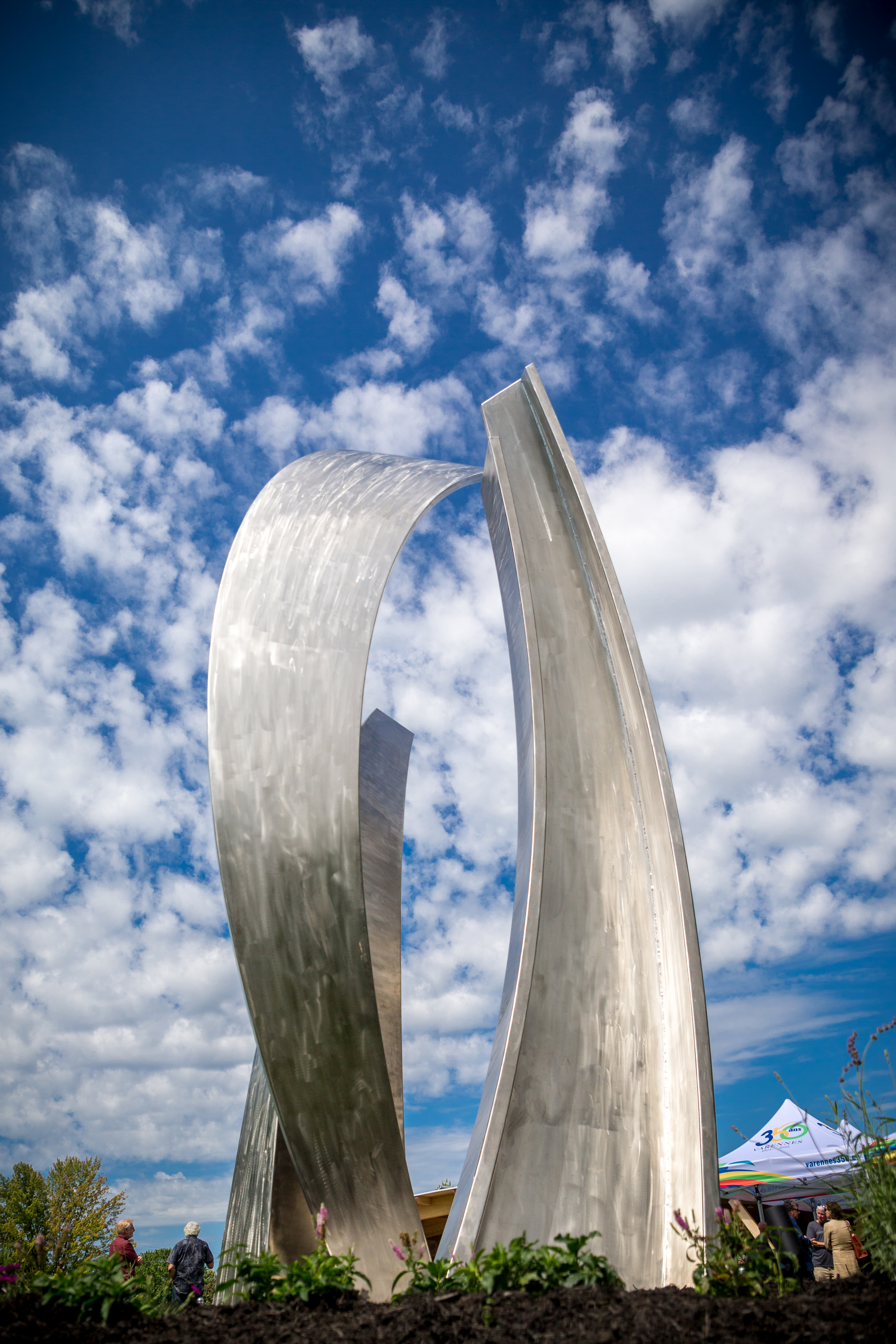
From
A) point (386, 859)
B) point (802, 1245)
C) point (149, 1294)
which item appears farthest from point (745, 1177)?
point (149, 1294)

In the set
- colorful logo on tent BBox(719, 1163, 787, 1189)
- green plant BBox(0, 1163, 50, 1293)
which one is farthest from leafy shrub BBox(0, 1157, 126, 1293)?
colorful logo on tent BBox(719, 1163, 787, 1189)

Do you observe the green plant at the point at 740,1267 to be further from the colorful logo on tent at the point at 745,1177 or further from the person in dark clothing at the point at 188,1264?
the colorful logo on tent at the point at 745,1177

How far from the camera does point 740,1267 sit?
4.79m

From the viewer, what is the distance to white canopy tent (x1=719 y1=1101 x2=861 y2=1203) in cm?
1401

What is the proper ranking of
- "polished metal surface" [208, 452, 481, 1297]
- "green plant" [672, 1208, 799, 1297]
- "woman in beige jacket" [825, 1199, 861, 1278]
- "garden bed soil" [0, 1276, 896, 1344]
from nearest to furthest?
"garden bed soil" [0, 1276, 896, 1344] < "green plant" [672, 1208, 799, 1297] < "polished metal surface" [208, 452, 481, 1297] < "woman in beige jacket" [825, 1199, 861, 1278]

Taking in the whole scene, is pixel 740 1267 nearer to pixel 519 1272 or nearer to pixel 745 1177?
pixel 519 1272

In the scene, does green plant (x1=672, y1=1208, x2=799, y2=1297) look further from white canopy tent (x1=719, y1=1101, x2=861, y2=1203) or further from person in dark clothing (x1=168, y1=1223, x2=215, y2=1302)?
white canopy tent (x1=719, y1=1101, x2=861, y2=1203)

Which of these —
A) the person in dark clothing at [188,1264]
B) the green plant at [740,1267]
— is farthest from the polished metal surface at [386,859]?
the green plant at [740,1267]

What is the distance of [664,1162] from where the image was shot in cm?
687

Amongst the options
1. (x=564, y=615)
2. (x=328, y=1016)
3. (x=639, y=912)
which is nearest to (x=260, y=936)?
(x=328, y=1016)

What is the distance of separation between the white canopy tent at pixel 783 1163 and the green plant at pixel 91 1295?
37.5 ft

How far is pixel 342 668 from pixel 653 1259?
502cm

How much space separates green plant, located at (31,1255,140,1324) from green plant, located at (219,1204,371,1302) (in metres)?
0.51

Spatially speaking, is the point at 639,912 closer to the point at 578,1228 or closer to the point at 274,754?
the point at 578,1228
